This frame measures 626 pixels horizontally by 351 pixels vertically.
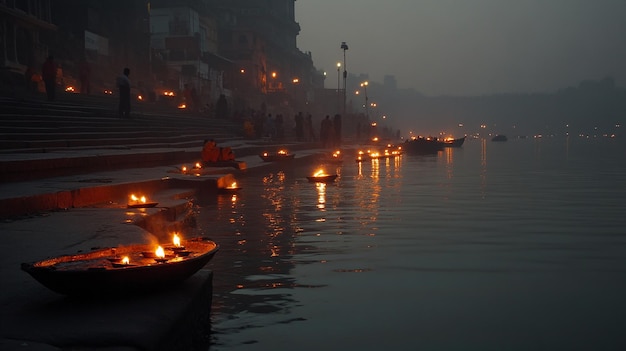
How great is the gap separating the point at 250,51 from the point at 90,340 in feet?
247

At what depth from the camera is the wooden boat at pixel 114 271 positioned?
12.9 feet

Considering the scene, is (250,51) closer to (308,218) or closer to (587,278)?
(308,218)

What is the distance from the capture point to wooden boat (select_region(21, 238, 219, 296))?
392 cm

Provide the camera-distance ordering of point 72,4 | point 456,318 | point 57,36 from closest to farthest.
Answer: point 456,318 → point 57,36 → point 72,4

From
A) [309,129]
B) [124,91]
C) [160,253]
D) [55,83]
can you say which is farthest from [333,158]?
[160,253]

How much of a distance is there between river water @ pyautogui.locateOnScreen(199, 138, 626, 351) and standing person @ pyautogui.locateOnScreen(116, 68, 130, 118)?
415 inches

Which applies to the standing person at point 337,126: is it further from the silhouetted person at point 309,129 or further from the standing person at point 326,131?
the silhouetted person at point 309,129

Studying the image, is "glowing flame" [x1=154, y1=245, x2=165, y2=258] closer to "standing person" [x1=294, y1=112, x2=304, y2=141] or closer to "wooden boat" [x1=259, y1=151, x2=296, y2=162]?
"wooden boat" [x1=259, y1=151, x2=296, y2=162]

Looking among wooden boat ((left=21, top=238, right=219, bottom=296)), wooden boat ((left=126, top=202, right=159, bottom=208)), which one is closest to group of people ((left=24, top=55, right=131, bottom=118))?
wooden boat ((left=126, top=202, right=159, bottom=208))

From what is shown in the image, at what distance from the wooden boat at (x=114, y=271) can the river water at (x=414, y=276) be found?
24.6 inches

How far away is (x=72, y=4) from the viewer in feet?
136

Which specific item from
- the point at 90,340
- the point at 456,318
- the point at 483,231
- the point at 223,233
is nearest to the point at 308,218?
the point at 223,233

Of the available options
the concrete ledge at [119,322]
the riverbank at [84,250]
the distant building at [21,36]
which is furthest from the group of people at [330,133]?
the concrete ledge at [119,322]

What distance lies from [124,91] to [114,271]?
66.3 feet
